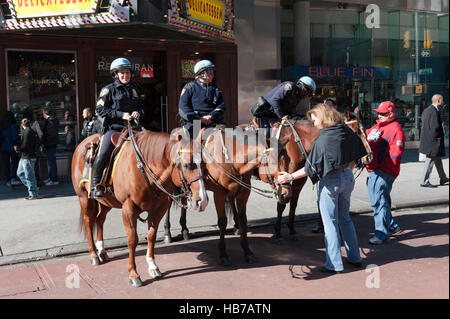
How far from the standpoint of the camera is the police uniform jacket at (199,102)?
22.6 ft

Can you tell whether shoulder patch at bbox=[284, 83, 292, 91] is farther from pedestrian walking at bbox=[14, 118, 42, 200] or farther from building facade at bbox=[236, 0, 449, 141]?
building facade at bbox=[236, 0, 449, 141]

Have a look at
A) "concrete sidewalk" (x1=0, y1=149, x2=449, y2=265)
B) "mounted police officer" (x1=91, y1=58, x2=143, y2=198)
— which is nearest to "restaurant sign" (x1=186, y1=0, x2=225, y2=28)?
"concrete sidewalk" (x1=0, y1=149, x2=449, y2=265)

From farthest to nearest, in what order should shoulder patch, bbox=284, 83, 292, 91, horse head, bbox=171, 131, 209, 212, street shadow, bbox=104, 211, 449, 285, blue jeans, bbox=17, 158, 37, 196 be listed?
blue jeans, bbox=17, 158, 37, 196
shoulder patch, bbox=284, 83, 292, 91
street shadow, bbox=104, 211, 449, 285
horse head, bbox=171, 131, 209, 212

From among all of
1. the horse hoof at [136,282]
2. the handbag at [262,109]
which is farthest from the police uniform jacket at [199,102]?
the horse hoof at [136,282]

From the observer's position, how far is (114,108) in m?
6.30

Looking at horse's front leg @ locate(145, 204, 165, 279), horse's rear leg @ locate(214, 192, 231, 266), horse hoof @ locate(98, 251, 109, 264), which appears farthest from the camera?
horse hoof @ locate(98, 251, 109, 264)

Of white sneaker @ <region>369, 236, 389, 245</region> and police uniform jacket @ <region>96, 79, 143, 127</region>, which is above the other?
police uniform jacket @ <region>96, 79, 143, 127</region>

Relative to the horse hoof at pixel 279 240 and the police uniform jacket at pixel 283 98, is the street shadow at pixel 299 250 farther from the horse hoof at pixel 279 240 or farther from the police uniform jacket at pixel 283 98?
the police uniform jacket at pixel 283 98

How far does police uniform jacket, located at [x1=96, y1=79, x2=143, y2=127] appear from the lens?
20.4ft

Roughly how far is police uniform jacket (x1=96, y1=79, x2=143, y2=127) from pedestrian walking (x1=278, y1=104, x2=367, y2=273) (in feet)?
7.70

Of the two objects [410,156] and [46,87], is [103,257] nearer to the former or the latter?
[46,87]

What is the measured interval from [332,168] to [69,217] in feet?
18.2

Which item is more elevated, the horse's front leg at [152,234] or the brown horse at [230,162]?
the brown horse at [230,162]

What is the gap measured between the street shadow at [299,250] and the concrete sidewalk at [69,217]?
22.9 inches
